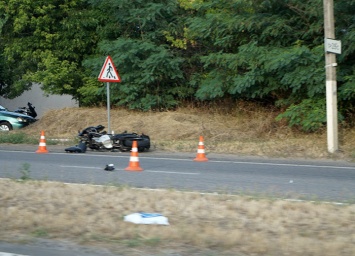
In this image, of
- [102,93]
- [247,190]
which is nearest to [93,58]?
[102,93]

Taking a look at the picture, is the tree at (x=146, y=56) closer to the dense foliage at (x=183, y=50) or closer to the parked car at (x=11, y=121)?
the dense foliage at (x=183, y=50)

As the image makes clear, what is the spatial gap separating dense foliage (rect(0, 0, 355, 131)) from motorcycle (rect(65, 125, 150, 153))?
15.0ft

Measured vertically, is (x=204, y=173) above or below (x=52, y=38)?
below

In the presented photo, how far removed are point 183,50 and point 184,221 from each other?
1822cm

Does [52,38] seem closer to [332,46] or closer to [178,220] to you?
[332,46]

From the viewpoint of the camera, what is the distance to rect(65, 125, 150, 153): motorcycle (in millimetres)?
19000

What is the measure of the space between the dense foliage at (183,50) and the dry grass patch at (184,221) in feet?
35.6

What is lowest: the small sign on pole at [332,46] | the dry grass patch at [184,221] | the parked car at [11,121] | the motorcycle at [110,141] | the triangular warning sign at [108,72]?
the dry grass patch at [184,221]

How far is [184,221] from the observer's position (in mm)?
8367


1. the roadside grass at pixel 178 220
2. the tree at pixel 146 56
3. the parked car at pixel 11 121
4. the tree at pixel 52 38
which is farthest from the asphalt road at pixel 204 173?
the tree at pixel 52 38

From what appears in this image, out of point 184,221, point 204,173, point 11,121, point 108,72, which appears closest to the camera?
point 184,221

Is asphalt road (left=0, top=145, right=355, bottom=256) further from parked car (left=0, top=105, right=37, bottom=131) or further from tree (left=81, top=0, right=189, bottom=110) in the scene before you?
parked car (left=0, top=105, right=37, bottom=131)

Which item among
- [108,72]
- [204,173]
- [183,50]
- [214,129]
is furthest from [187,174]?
[183,50]

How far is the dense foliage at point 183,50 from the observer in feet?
65.2
